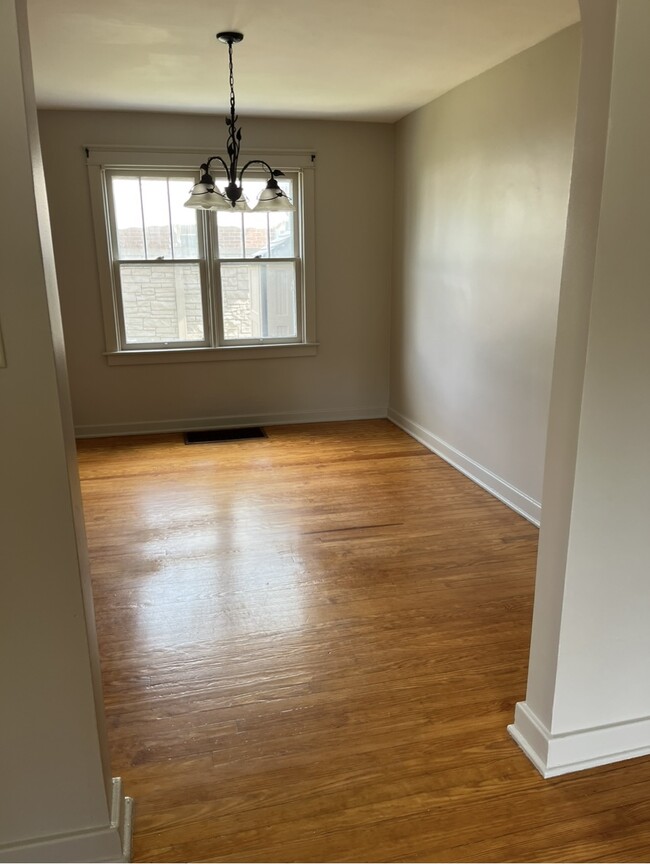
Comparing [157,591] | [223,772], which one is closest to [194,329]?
[157,591]

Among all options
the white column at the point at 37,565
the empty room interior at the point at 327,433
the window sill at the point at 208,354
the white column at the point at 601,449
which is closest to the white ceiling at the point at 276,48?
the empty room interior at the point at 327,433

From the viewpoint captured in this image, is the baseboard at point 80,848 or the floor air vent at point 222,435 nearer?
the baseboard at point 80,848

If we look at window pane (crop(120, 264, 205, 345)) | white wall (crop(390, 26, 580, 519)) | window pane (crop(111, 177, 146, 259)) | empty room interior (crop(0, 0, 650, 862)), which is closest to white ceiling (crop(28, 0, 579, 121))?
empty room interior (crop(0, 0, 650, 862))

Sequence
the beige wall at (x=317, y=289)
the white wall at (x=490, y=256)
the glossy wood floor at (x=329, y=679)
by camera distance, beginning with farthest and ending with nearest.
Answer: the beige wall at (x=317, y=289), the white wall at (x=490, y=256), the glossy wood floor at (x=329, y=679)

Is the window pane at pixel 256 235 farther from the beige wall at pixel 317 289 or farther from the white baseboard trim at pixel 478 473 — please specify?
the white baseboard trim at pixel 478 473

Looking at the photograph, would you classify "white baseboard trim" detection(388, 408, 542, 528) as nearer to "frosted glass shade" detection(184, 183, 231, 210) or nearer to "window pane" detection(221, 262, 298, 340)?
"window pane" detection(221, 262, 298, 340)

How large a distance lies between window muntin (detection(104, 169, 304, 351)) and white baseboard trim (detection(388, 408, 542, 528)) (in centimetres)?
138

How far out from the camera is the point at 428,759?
6.26 feet

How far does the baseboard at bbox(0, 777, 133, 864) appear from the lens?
1.50m

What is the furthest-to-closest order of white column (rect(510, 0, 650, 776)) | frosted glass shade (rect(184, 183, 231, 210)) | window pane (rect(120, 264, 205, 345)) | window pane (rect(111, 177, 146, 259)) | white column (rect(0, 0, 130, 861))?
window pane (rect(120, 264, 205, 345)) < window pane (rect(111, 177, 146, 259)) < frosted glass shade (rect(184, 183, 231, 210)) < white column (rect(510, 0, 650, 776)) < white column (rect(0, 0, 130, 861))

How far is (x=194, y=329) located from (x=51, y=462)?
4.17 m

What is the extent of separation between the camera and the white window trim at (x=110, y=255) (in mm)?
4848

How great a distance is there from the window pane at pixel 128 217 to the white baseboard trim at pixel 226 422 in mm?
1421

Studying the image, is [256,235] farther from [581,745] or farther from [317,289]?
[581,745]
